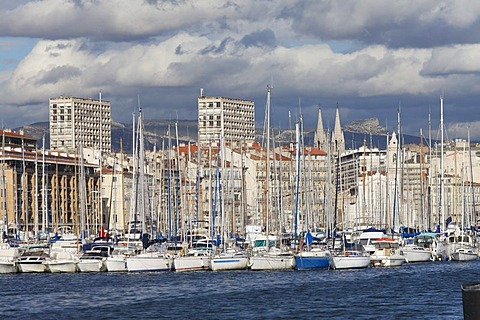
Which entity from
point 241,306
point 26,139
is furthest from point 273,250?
point 26,139

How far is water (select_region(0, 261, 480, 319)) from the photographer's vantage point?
5800 cm

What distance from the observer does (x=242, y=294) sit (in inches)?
2655

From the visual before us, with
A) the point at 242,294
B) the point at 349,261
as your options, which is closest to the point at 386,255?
the point at 349,261

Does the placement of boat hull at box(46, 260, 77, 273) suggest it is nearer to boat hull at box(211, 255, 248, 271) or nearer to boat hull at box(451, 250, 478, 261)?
boat hull at box(211, 255, 248, 271)

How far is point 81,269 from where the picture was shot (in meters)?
88.2

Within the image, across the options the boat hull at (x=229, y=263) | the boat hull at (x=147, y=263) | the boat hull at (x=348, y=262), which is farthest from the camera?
the boat hull at (x=229, y=263)

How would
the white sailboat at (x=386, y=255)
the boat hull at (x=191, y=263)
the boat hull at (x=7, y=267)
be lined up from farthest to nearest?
the boat hull at (x=7, y=267)
the white sailboat at (x=386, y=255)
the boat hull at (x=191, y=263)

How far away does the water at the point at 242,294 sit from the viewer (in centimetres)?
5800

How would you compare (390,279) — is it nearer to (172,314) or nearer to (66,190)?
(172,314)

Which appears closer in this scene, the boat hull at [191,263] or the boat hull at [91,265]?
the boat hull at [191,263]

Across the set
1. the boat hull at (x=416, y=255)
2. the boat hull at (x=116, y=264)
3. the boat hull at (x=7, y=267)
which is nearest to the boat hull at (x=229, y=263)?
the boat hull at (x=116, y=264)

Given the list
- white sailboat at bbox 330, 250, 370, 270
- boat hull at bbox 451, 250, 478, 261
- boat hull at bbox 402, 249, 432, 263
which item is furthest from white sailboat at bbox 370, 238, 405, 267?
boat hull at bbox 451, 250, 478, 261

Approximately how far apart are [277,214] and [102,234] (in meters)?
26.0

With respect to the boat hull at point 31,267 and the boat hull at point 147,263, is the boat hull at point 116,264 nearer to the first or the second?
the boat hull at point 147,263
